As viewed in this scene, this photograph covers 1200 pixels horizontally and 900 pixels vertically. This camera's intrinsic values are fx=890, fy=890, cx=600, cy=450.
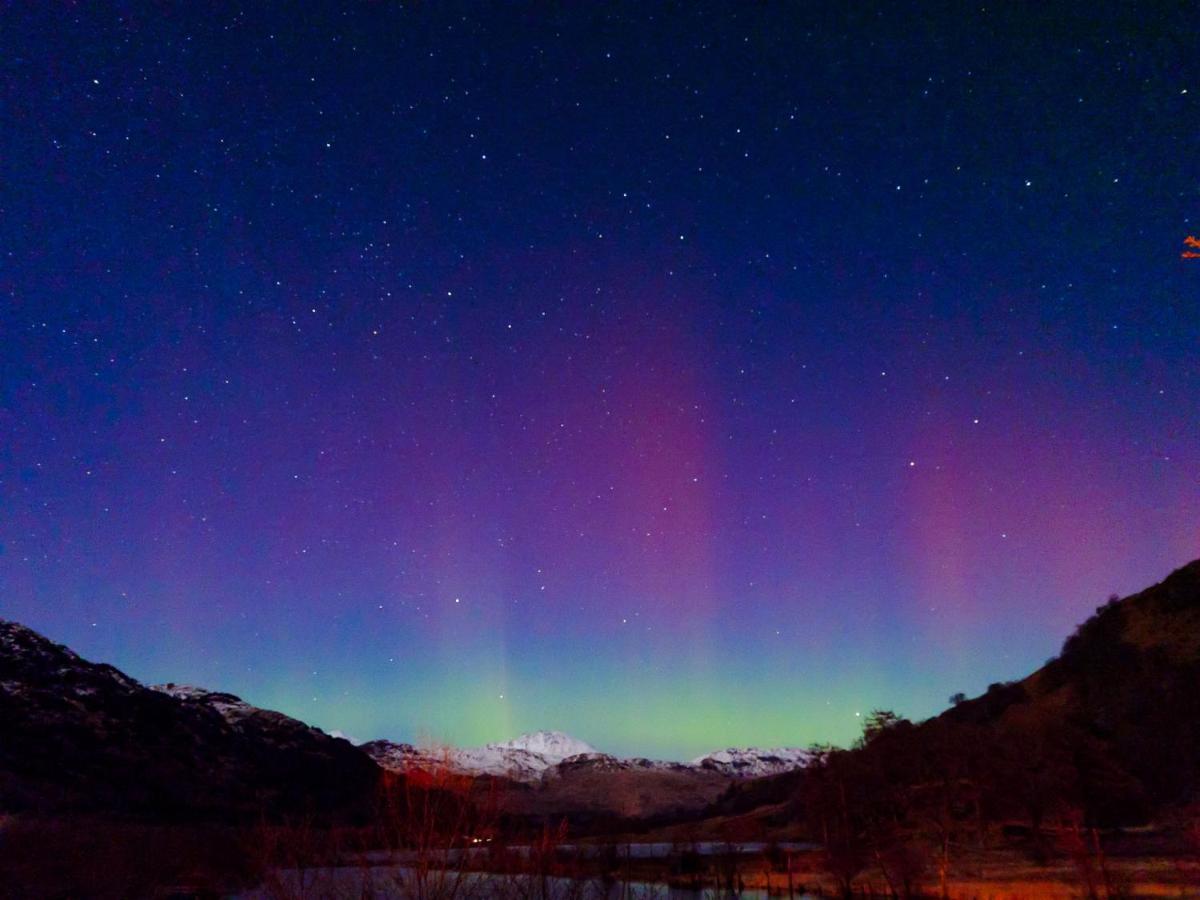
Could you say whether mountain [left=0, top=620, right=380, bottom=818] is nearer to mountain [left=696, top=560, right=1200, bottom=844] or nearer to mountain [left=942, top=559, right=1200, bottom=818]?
mountain [left=696, top=560, right=1200, bottom=844]

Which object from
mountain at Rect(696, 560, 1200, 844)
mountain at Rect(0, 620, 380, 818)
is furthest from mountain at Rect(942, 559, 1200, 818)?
mountain at Rect(0, 620, 380, 818)

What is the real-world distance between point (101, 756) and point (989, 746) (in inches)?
5700

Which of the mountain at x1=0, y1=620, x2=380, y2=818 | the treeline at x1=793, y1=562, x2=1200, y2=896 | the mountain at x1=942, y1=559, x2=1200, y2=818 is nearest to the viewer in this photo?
the treeline at x1=793, y1=562, x2=1200, y2=896

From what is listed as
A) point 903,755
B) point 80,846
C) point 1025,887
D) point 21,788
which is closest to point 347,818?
point 21,788

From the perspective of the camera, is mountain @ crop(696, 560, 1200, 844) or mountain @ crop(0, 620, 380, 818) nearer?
mountain @ crop(696, 560, 1200, 844)

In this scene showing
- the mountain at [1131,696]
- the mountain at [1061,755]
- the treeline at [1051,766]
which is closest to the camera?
the treeline at [1051,766]

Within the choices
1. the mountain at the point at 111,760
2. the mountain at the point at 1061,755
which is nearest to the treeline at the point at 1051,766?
the mountain at the point at 1061,755

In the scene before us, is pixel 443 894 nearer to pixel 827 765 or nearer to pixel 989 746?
pixel 989 746

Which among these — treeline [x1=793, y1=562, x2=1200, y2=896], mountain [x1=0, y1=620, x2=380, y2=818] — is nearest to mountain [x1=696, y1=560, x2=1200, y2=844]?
treeline [x1=793, y1=562, x2=1200, y2=896]

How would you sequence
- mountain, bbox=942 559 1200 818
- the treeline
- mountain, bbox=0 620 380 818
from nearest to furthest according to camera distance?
the treeline < mountain, bbox=942 559 1200 818 < mountain, bbox=0 620 380 818

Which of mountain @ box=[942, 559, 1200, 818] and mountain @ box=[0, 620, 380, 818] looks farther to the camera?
mountain @ box=[0, 620, 380, 818]

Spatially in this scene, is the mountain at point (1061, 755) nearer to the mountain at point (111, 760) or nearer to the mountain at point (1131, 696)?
the mountain at point (1131, 696)

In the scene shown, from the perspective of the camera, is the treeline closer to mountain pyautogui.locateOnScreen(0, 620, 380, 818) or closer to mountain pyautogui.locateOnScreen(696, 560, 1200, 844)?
mountain pyautogui.locateOnScreen(696, 560, 1200, 844)

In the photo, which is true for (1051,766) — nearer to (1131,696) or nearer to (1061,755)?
(1061,755)
